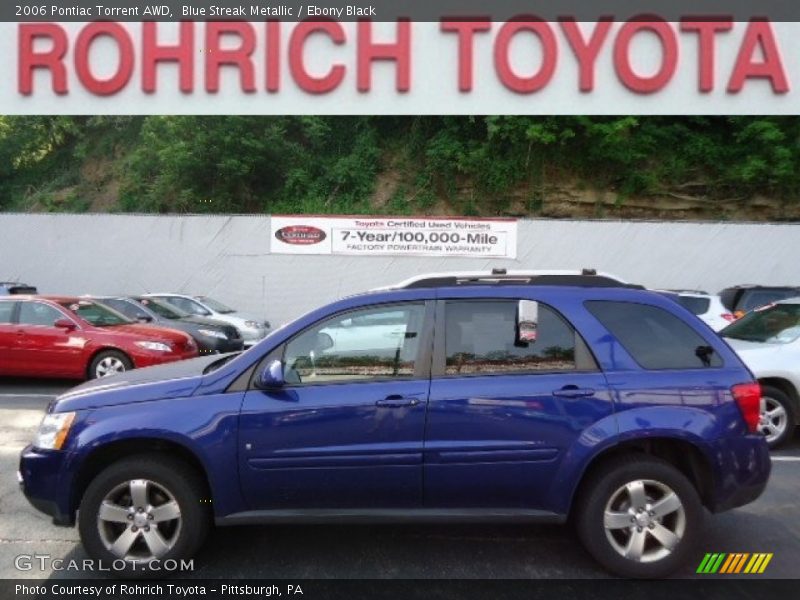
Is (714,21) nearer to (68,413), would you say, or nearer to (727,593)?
(727,593)

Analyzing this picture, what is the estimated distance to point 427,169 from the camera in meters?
22.8

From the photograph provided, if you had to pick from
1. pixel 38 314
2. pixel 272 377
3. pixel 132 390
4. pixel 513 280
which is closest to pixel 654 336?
pixel 513 280

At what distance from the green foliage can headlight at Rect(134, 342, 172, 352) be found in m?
13.9

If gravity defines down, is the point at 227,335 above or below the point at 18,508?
above

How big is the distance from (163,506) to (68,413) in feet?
2.53

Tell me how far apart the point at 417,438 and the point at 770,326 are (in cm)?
540

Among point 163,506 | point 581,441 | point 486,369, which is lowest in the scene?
point 163,506

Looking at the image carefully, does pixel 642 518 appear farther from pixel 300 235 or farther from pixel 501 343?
pixel 300 235

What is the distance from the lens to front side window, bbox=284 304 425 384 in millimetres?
3570

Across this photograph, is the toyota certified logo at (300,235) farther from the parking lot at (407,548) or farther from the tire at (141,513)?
the tire at (141,513)

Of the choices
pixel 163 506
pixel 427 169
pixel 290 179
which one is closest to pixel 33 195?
pixel 290 179

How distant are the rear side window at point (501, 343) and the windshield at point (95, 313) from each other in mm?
7824

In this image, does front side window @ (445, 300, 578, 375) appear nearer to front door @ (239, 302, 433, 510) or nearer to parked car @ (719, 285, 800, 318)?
front door @ (239, 302, 433, 510)

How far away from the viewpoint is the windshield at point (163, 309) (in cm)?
1250
